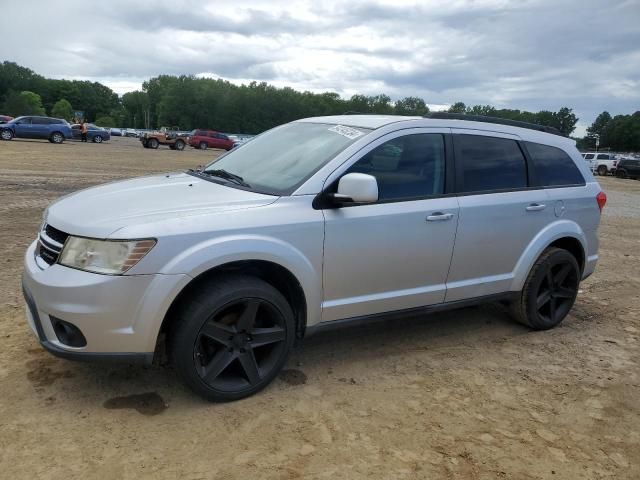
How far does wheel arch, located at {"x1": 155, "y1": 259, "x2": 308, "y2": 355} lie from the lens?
10.4 ft

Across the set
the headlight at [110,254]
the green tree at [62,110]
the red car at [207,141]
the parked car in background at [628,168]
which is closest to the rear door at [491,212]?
the headlight at [110,254]

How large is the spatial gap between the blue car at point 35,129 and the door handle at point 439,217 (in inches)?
1245

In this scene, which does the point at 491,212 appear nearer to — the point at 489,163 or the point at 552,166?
the point at 489,163

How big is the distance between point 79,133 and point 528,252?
39.3m

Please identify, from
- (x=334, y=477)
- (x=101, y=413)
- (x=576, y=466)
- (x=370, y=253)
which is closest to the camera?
(x=334, y=477)

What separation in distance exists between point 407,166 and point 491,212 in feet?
2.68

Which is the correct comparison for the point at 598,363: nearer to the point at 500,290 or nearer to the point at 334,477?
the point at 500,290

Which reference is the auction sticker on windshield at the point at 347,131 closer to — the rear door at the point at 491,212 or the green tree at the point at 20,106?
the rear door at the point at 491,212

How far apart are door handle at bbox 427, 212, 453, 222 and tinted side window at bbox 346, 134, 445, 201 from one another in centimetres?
16

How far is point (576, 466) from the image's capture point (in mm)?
2898

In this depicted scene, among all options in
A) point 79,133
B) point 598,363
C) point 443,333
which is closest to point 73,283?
point 443,333

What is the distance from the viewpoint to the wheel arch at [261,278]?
3.17m

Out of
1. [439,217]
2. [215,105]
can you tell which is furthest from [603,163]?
[215,105]

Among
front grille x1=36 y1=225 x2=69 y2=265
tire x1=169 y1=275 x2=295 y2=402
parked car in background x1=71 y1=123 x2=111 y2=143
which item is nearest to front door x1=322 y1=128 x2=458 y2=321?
tire x1=169 y1=275 x2=295 y2=402
